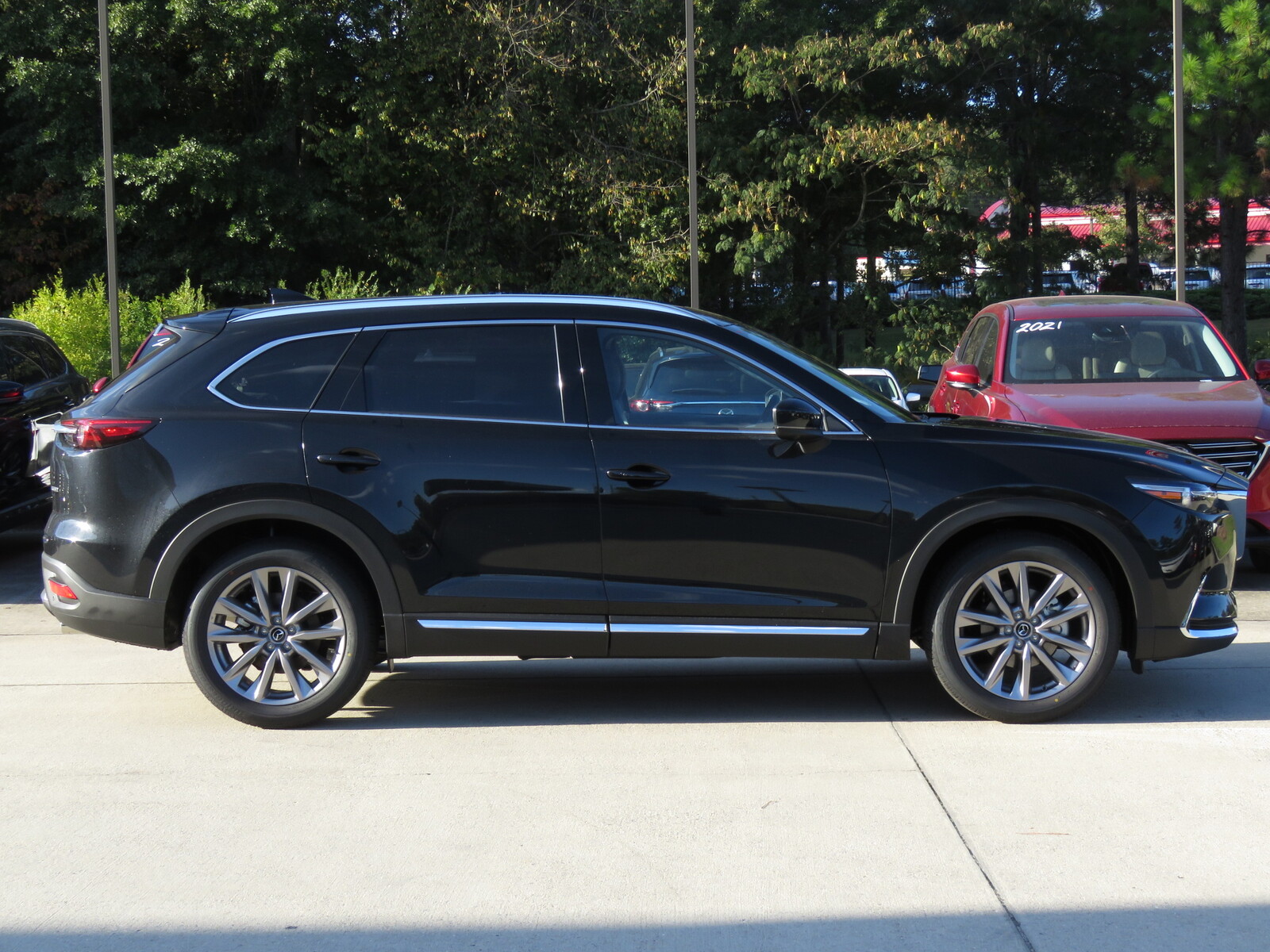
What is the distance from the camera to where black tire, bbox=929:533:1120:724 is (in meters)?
5.80

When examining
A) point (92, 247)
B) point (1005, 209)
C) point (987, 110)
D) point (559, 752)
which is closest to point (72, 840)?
point (559, 752)

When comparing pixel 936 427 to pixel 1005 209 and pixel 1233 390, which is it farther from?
pixel 1005 209

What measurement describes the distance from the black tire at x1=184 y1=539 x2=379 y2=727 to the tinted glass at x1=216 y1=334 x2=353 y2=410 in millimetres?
599

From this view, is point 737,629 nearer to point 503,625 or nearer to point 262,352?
point 503,625

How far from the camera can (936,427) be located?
19.3 ft

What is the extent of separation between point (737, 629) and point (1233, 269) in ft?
96.3

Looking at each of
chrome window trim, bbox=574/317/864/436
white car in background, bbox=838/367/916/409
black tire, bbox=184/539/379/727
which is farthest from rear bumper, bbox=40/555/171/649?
white car in background, bbox=838/367/916/409

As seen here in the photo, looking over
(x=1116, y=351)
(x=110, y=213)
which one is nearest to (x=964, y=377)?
(x=1116, y=351)

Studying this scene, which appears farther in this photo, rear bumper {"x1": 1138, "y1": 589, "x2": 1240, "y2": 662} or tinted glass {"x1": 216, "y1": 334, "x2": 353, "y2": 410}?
tinted glass {"x1": 216, "y1": 334, "x2": 353, "y2": 410}

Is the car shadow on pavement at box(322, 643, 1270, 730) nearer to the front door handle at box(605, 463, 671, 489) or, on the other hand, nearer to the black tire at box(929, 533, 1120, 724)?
the black tire at box(929, 533, 1120, 724)

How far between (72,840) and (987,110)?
33.1m

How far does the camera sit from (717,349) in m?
5.93

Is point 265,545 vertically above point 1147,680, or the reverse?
point 265,545

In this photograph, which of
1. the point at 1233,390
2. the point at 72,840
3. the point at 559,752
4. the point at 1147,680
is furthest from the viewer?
the point at 1233,390
